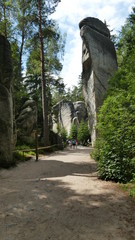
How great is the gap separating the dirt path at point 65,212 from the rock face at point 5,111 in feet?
10.5

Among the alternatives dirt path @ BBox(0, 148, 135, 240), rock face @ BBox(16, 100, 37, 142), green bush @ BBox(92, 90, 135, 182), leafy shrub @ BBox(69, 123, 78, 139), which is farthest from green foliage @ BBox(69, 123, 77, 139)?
dirt path @ BBox(0, 148, 135, 240)

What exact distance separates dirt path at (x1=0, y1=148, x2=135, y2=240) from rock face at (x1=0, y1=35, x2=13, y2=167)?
320 cm

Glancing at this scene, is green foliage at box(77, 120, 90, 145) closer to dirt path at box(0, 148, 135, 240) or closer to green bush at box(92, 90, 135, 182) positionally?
green bush at box(92, 90, 135, 182)

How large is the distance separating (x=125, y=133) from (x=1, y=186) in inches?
159

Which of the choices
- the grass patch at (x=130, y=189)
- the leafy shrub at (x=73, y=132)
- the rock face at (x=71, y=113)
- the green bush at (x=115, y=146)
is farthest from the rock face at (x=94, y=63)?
the rock face at (x=71, y=113)

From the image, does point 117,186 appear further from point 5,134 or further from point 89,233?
point 5,134

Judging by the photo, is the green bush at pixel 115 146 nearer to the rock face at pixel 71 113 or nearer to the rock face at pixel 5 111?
the rock face at pixel 5 111

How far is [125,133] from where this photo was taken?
418cm

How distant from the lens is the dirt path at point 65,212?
2.80 metres

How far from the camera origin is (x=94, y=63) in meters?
13.4

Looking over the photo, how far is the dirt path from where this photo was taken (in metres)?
2.80

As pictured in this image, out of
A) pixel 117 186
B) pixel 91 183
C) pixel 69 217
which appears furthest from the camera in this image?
pixel 91 183

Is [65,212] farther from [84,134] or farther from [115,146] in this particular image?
[84,134]

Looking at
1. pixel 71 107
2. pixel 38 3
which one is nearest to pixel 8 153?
pixel 38 3
